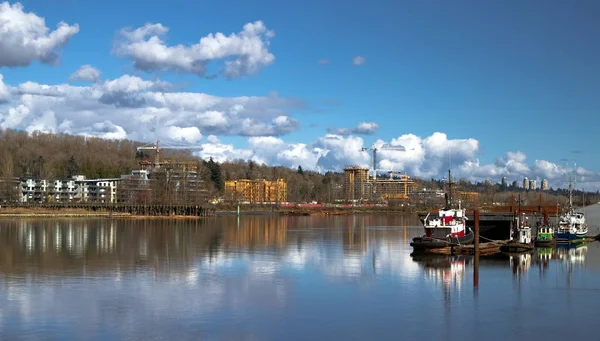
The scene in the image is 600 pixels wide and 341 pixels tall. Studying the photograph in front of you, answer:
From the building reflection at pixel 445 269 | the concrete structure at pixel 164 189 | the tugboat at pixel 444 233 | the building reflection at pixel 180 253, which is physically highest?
the concrete structure at pixel 164 189

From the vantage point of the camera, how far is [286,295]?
115 feet

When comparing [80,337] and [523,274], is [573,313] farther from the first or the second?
[80,337]

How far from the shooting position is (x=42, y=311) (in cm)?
2917

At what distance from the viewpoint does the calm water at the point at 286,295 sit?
26484 millimetres

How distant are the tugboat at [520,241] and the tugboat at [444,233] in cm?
356

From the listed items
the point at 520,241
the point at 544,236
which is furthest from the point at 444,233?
the point at 544,236

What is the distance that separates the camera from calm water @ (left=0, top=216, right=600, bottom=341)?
26.5 metres

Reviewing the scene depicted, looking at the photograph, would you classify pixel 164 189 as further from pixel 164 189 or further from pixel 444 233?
pixel 444 233

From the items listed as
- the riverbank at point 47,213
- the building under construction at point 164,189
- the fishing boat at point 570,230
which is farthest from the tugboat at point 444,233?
the building under construction at point 164,189

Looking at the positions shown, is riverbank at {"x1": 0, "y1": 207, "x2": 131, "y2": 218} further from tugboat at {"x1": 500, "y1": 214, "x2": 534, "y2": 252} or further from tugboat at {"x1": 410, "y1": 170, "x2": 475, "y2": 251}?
tugboat at {"x1": 410, "y1": 170, "x2": 475, "y2": 251}

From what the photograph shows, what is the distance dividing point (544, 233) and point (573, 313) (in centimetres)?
4257

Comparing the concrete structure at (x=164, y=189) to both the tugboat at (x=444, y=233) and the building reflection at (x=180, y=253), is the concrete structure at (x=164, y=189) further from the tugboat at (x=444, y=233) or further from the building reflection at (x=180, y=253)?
the tugboat at (x=444, y=233)

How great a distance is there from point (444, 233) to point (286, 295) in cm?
2893

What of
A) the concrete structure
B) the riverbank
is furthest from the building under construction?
the riverbank
